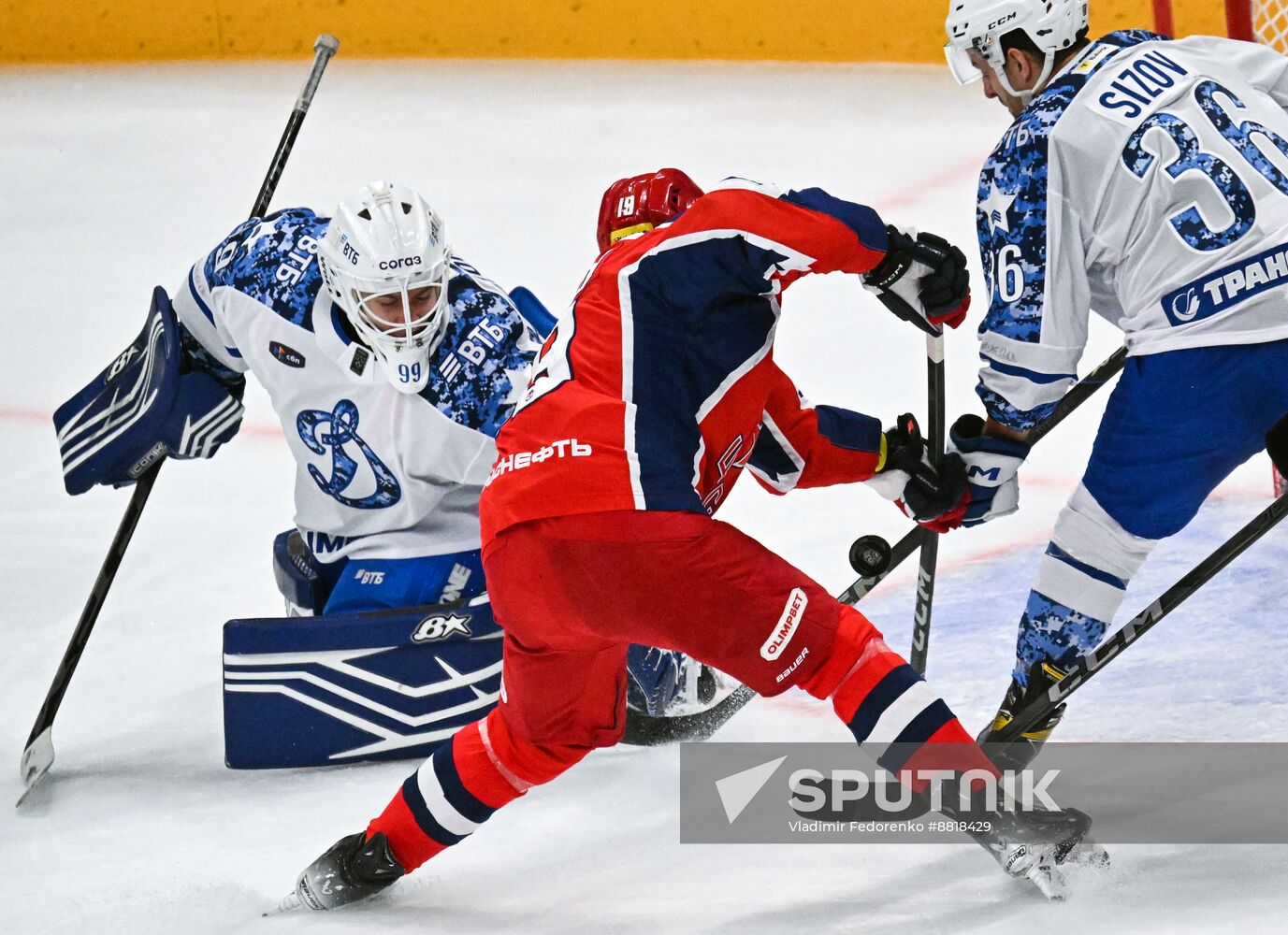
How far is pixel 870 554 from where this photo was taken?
9.30 feet

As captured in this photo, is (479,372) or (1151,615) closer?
(1151,615)

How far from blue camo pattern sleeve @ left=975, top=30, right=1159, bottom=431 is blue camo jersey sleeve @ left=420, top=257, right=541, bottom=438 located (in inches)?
32.7

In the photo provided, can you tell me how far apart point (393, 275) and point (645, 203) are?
562 millimetres

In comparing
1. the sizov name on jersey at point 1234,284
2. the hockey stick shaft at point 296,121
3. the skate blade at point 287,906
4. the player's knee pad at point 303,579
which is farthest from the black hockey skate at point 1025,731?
the hockey stick shaft at point 296,121

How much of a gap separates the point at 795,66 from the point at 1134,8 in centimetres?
128

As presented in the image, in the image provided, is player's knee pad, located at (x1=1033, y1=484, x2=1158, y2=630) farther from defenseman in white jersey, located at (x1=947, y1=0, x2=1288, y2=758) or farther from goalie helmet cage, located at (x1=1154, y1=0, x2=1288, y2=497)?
goalie helmet cage, located at (x1=1154, y1=0, x2=1288, y2=497)

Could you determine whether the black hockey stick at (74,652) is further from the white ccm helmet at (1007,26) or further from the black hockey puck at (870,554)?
the white ccm helmet at (1007,26)

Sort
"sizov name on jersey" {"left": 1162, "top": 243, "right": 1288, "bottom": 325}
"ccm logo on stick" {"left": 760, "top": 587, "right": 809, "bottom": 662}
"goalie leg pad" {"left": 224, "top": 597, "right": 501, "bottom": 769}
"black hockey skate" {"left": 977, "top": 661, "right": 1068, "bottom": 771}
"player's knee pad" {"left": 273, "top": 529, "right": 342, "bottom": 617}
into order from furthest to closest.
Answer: "player's knee pad" {"left": 273, "top": 529, "right": 342, "bottom": 617} < "goalie leg pad" {"left": 224, "top": 597, "right": 501, "bottom": 769} < "black hockey skate" {"left": 977, "top": 661, "right": 1068, "bottom": 771} < "sizov name on jersey" {"left": 1162, "top": 243, "right": 1288, "bottom": 325} < "ccm logo on stick" {"left": 760, "top": 587, "right": 809, "bottom": 662}

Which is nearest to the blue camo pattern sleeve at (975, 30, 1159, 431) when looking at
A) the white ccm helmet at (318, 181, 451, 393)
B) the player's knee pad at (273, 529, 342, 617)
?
the white ccm helmet at (318, 181, 451, 393)

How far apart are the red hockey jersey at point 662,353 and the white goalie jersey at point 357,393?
1.87 ft

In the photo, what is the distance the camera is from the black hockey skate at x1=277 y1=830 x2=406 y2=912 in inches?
98.3

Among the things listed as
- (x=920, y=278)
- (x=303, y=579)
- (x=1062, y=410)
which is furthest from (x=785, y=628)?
(x=303, y=579)

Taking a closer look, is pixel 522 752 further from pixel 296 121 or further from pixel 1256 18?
pixel 1256 18

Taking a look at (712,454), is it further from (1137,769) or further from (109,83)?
(109,83)
